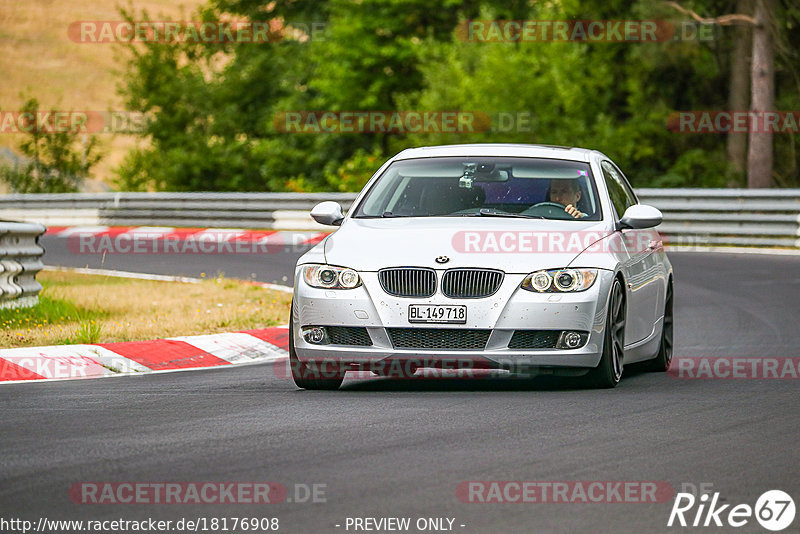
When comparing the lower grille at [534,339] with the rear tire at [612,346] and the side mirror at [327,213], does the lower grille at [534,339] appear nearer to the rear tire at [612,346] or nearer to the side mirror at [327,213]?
the rear tire at [612,346]

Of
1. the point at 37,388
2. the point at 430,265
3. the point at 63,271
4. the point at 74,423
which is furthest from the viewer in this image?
the point at 63,271

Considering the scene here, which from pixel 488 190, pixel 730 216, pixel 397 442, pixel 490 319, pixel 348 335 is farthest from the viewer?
pixel 730 216

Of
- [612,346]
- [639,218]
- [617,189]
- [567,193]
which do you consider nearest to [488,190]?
[567,193]

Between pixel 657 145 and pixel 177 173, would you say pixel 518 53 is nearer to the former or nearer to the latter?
pixel 657 145

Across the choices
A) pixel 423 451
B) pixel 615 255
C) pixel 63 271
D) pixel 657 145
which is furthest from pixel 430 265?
pixel 657 145

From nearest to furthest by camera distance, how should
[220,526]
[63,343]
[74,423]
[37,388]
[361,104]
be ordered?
[220,526], [74,423], [37,388], [63,343], [361,104]

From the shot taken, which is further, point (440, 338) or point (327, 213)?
point (327, 213)

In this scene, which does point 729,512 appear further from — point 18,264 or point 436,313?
point 18,264

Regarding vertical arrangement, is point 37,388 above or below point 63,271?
above

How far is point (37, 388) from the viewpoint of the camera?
407 inches

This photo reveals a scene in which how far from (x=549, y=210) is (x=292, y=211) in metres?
20.9

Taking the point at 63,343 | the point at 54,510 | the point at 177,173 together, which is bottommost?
the point at 177,173

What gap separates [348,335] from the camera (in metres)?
9.84

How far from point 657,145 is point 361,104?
34.7 feet
